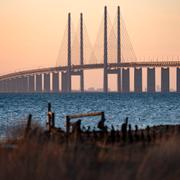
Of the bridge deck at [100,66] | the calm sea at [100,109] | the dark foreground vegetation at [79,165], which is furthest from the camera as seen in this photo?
the bridge deck at [100,66]

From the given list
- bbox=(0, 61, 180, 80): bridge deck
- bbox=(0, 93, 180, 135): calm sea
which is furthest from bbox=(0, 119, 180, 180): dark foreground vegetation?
bbox=(0, 61, 180, 80): bridge deck

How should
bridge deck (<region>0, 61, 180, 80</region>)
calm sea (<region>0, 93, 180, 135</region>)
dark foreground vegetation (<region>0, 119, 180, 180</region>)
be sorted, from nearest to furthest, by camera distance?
dark foreground vegetation (<region>0, 119, 180, 180</region>) → calm sea (<region>0, 93, 180, 135</region>) → bridge deck (<region>0, 61, 180, 80</region>)

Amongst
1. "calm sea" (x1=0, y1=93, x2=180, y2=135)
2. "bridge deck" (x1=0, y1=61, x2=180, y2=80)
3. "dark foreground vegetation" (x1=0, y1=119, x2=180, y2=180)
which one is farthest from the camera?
"bridge deck" (x1=0, y1=61, x2=180, y2=80)

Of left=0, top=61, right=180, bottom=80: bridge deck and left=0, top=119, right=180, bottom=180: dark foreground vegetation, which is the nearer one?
left=0, top=119, right=180, bottom=180: dark foreground vegetation

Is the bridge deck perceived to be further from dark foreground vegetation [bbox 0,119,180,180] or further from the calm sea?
dark foreground vegetation [bbox 0,119,180,180]

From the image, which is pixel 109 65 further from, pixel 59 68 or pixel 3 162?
pixel 3 162

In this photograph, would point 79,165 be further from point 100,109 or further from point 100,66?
point 100,66

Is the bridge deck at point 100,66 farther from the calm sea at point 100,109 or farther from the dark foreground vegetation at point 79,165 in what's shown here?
the dark foreground vegetation at point 79,165

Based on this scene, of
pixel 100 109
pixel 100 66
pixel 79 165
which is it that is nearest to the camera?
pixel 79 165

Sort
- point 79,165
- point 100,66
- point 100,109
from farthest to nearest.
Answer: point 100,66 < point 100,109 < point 79,165

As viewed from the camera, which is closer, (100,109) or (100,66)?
(100,109)

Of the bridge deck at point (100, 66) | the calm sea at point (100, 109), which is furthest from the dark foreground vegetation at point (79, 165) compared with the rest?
the bridge deck at point (100, 66)

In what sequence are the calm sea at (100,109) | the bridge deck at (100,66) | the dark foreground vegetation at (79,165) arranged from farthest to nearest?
1. the bridge deck at (100,66)
2. the calm sea at (100,109)
3. the dark foreground vegetation at (79,165)

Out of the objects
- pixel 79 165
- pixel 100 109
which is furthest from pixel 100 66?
pixel 79 165
